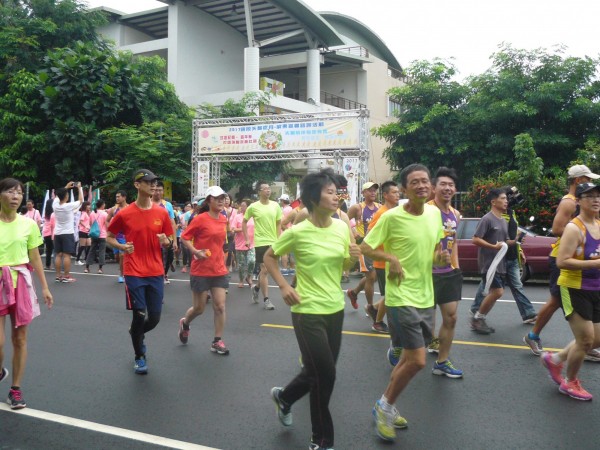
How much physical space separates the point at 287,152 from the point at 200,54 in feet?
49.6

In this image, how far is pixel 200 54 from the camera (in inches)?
1296

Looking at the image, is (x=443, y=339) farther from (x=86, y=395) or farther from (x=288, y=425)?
(x=86, y=395)

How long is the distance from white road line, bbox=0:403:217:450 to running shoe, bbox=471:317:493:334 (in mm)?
4511

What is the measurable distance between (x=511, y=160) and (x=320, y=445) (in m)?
22.2

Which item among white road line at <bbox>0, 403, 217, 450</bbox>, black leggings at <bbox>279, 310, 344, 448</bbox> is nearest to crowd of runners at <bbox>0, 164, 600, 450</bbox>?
black leggings at <bbox>279, 310, 344, 448</bbox>

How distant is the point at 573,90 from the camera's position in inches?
897

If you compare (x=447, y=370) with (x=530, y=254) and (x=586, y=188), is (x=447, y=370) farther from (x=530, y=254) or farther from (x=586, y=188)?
(x=530, y=254)

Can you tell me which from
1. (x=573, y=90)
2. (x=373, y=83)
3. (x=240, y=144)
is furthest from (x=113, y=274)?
(x=373, y=83)

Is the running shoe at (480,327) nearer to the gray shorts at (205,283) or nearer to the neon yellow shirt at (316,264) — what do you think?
the gray shorts at (205,283)

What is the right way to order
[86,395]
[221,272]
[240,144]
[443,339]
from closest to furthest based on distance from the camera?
[86,395] → [443,339] → [221,272] → [240,144]

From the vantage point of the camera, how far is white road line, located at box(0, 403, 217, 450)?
13.3 feet

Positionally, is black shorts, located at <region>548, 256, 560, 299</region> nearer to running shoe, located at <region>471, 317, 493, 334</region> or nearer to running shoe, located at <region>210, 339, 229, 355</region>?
running shoe, located at <region>471, 317, 493, 334</region>

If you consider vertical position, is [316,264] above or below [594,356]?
above

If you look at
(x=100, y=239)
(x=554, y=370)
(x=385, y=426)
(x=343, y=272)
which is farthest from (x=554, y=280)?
(x=100, y=239)
